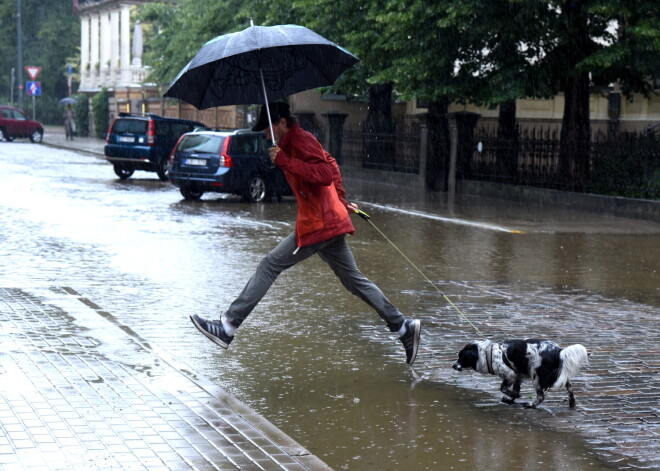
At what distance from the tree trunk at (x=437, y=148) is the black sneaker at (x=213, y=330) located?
20000 millimetres

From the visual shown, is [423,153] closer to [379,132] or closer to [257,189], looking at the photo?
[379,132]

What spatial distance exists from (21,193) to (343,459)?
18457 millimetres

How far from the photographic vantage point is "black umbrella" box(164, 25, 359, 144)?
24.8 feet

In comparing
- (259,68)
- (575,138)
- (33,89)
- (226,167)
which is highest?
(33,89)

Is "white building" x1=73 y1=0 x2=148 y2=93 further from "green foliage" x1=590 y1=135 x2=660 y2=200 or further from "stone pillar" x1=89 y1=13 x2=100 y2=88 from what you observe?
"green foliage" x1=590 y1=135 x2=660 y2=200

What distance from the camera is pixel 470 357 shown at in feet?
22.7

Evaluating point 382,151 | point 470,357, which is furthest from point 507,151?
point 470,357

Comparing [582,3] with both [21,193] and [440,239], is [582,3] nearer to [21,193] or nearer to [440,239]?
[440,239]

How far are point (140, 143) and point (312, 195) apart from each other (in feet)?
73.5

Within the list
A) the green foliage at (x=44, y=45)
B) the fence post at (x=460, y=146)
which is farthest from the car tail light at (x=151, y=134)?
the green foliage at (x=44, y=45)

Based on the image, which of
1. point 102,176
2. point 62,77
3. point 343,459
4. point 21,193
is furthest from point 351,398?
point 62,77

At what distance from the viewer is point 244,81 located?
Answer: 26.3ft

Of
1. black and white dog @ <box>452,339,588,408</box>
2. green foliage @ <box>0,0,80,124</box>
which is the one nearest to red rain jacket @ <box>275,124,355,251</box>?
black and white dog @ <box>452,339,588,408</box>

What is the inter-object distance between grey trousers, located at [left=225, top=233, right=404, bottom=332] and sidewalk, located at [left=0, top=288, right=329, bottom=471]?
587 mm
